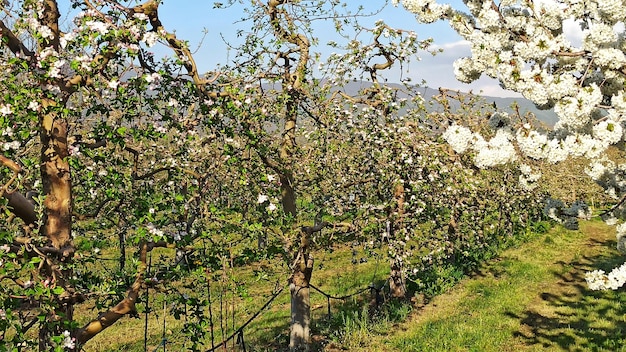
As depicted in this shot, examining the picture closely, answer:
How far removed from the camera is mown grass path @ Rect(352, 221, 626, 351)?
10.0 metres

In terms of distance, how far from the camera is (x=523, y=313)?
1195 centimetres

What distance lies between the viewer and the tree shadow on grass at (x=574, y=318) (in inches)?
390

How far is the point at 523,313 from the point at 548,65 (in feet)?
26.9

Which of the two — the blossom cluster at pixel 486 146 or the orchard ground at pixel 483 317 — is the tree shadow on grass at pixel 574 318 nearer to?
the orchard ground at pixel 483 317

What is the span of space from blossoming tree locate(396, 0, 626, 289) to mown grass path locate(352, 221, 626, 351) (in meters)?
5.70

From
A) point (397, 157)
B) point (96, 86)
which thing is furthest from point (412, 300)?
point (96, 86)

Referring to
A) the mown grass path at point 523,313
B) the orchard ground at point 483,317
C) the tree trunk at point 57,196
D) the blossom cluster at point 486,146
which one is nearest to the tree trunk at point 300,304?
the orchard ground at point 483,317

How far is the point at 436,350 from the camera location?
9602 mm

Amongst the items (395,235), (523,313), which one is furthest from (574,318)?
(395,235)

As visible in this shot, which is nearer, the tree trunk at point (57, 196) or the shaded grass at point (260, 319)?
the tree trunk at point (57, 196)

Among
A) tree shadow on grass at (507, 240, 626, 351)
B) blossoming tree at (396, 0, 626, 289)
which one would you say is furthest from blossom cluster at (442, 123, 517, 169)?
tree shadow on grass at (507, 240, 626, 351)

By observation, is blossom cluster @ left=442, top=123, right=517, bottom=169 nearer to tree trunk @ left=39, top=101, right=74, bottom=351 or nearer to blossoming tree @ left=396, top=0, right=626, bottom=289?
blossoming tree @ left=396, top=0, right=626, bottom=289

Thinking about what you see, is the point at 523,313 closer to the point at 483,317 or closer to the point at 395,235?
the point at 483,317

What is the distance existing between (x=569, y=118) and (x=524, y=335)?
7.09 m
